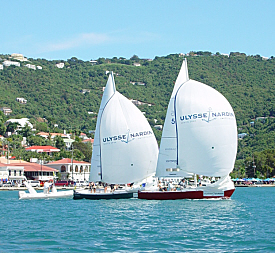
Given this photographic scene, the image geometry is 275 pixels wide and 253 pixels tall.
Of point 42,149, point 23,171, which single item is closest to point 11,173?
point 23,171

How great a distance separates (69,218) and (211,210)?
9.87m

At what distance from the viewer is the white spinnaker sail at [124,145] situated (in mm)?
49781

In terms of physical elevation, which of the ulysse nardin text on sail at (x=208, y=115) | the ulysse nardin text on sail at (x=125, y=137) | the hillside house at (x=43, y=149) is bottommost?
the ulysse nardin text on sail at (x=125, y=137)

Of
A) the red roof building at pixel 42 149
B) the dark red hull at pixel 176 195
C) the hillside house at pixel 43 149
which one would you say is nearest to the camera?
the dark red hull at pixel 176 195

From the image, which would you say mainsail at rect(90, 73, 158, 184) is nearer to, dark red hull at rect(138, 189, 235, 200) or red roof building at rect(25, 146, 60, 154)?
dark red hull at rect(138, 189, 235, 200)

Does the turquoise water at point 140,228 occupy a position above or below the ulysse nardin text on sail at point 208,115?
below

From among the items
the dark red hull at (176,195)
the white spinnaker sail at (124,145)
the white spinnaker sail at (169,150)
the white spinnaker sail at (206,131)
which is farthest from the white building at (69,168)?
the white spinnaker sail at (206,131)

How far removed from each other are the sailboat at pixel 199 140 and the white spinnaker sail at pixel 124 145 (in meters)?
3.01

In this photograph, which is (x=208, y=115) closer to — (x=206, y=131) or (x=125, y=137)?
(x=206, y=131)

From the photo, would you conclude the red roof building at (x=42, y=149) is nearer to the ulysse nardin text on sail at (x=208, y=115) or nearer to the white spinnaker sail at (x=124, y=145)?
the white spinnaker sail at (x=124, y=145)

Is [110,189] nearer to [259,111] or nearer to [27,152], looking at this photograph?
[27,152]

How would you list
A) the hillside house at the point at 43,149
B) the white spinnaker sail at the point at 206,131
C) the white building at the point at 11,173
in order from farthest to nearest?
the hillside house at the point at 43,149
the white building at the point at 11,173
the white spinnaker sail at the point at 206,131

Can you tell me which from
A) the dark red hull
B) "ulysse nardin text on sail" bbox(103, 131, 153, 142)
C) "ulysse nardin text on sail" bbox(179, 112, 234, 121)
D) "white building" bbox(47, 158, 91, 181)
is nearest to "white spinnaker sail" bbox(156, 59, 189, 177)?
the dark red hull

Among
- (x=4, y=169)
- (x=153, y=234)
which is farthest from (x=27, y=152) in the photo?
(x=153, y=234)
